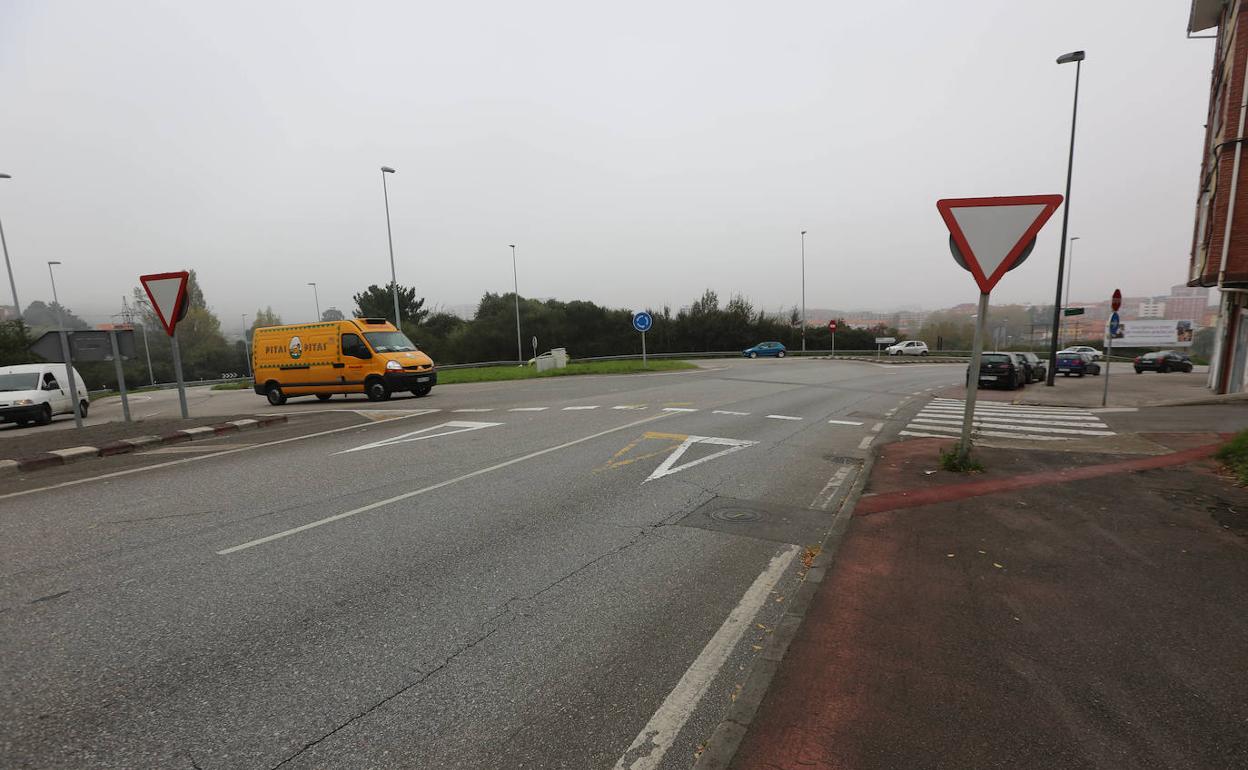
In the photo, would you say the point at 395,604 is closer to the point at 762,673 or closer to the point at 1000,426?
the point at 762,673

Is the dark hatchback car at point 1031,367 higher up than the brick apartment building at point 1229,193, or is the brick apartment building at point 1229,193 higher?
the brick apartment building at point 1229,193

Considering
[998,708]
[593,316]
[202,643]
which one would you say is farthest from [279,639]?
[593,316]

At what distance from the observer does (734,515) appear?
564 centimetres

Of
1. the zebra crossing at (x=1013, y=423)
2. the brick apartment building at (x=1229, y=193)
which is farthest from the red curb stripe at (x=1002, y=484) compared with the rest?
the brick apartment building at (x=1229, y=193)

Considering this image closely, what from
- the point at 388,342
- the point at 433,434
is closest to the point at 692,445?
the point at 433,434

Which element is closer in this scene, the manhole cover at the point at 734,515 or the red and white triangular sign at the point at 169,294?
the manhole cover at the point at 734,515

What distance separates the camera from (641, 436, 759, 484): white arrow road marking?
7.42 m

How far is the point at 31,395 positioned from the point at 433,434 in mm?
16266

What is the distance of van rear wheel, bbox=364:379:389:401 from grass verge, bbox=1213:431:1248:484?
60.9ft

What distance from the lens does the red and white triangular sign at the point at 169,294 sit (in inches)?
423

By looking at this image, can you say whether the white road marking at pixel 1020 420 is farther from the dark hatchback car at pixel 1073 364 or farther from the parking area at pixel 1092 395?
the dark hatchback car at pixel 1073 364

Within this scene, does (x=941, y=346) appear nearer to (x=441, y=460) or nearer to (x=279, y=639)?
(x=441, y=460)

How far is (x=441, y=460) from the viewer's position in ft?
26.8

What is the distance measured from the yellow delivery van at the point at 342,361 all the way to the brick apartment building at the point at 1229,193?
22.6 m
